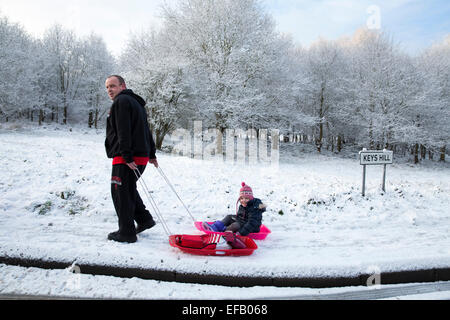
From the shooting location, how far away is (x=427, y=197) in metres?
7.00

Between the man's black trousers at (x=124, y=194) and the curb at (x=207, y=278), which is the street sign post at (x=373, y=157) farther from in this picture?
the man's black trousers at (x=124, y=194)

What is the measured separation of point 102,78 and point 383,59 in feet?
97.1

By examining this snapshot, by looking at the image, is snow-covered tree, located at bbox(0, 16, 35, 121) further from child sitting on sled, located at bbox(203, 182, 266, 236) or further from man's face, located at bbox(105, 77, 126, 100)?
child sitting on sled, located at bbox(203, 182, 266, 236)

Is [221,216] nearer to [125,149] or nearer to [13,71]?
[125,149]

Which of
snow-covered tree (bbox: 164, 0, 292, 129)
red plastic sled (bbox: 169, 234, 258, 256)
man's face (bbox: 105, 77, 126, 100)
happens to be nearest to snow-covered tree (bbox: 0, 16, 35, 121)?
snow-covered tree (bbox: 164, 0, 292, 129)

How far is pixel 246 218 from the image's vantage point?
4.33 metres

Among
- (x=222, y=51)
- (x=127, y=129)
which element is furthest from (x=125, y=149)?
(x=222, y=51)

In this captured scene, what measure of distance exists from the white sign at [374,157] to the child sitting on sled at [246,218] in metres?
3.89

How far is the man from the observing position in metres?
3.40

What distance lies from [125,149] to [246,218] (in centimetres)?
227

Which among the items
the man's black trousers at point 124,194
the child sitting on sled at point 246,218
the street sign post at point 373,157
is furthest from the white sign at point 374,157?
the man's black trousers at point 124,194

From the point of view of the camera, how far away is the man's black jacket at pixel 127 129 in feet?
11.0
